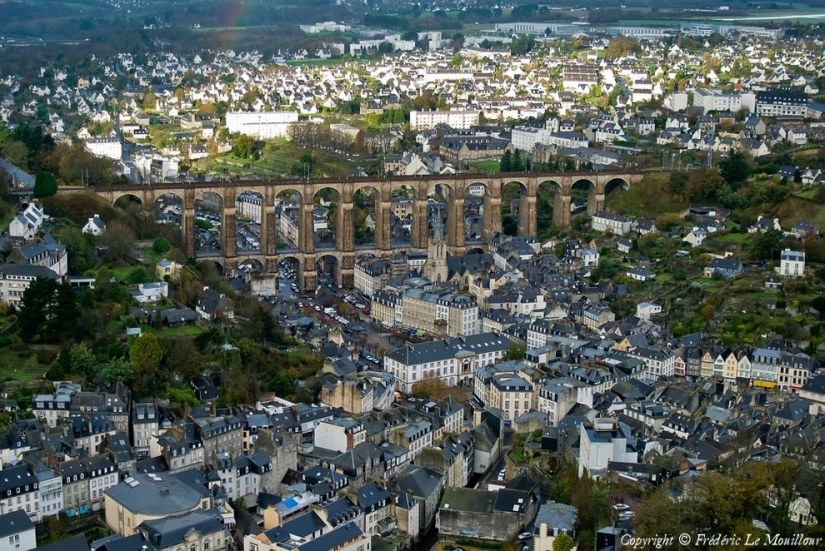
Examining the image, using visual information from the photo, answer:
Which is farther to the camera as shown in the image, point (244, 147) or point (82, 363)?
point (244, 147)

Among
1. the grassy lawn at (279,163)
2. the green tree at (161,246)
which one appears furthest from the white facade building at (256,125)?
the green tree at (161,246)

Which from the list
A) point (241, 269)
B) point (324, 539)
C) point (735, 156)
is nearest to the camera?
point (324, 539)

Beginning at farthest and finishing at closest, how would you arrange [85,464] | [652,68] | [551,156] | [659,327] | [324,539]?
[652,68]
[551,156]
[659,327]
[85,464]
[324,539]

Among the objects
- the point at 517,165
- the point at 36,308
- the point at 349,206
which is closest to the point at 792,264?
the point at 349,206

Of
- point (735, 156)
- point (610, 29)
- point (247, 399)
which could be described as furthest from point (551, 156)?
point (610, 29)

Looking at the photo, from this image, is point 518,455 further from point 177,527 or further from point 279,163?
point 279,163

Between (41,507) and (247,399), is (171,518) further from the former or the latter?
(247,399)

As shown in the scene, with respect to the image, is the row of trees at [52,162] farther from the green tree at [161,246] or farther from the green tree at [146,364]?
the green tree at [146,364]
